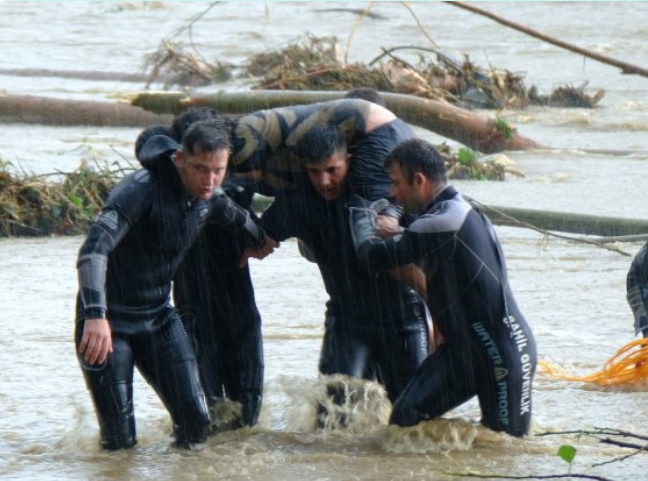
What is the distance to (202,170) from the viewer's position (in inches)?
225

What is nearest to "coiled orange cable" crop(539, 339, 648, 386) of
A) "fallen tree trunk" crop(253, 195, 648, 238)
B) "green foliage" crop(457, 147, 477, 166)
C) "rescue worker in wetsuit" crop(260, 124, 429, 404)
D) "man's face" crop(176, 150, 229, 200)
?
"rescue worker in wetsuit" crop(260, 124, 429, 404)

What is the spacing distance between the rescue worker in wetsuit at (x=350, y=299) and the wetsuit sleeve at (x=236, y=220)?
0.36 feet

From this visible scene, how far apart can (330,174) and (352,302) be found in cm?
68

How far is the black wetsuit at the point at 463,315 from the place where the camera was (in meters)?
5.75

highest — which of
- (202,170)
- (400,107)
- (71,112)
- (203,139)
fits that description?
(203,139)

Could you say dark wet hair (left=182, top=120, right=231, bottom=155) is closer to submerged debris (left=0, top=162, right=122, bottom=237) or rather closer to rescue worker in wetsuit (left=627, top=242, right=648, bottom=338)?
rescue worker in wetsuit (left=627, top=242, right=648, bottom=338)

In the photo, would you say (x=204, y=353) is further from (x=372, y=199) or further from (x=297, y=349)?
(x=297, y=349)

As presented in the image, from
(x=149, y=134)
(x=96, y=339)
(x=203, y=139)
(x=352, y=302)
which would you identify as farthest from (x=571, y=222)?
(x=96, y=339)

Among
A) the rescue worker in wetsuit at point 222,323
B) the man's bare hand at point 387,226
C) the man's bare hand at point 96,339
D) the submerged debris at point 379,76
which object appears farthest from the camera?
the submerged debris at point 379,76

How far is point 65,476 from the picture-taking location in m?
5.89

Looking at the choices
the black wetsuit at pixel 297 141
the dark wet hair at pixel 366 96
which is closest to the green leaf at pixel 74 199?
the dark wet hair at pixel 366 96

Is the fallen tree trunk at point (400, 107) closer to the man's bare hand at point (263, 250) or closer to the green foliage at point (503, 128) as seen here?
the green foliage at point (503, 128)

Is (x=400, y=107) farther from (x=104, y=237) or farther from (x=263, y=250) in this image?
(x=104, y=237)

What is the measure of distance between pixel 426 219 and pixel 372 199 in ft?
1.58
